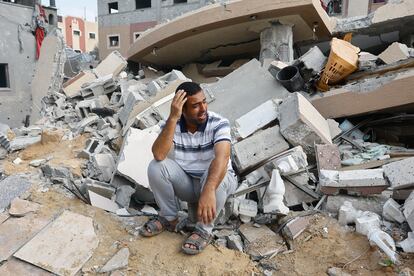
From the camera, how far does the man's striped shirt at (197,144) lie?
97.9 inches

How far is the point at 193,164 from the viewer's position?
2564 millimetres

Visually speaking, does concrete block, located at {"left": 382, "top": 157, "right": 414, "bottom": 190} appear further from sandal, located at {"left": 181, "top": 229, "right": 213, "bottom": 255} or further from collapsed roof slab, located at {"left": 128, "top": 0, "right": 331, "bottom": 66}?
collapsed roof slab, located at {"left": 128, "top": 0, "right": 331, "bottom": 66}

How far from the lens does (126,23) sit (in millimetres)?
23688

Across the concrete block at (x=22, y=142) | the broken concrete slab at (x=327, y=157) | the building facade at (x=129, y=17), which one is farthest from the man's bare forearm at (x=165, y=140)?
the building facade at (x=129, y=17)

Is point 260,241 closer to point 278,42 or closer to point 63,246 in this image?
point 63,246

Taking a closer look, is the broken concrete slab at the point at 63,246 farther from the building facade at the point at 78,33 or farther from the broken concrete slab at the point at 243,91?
the building facade at the point at 78,33

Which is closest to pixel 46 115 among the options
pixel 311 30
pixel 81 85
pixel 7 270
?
pixel 81 85

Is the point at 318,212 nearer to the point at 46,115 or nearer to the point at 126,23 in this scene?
the point at 46,115

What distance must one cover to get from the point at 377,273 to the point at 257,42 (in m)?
5.89

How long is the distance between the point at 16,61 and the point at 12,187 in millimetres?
10075

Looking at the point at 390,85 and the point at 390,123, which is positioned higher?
the point at 390,85

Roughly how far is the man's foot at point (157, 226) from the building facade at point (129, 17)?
65.7 feet

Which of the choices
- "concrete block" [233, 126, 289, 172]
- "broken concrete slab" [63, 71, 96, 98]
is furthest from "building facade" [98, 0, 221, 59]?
"concrete block" [233, 126, 289, 172]

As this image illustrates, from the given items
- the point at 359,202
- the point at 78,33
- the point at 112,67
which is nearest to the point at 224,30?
the point at 112,67
